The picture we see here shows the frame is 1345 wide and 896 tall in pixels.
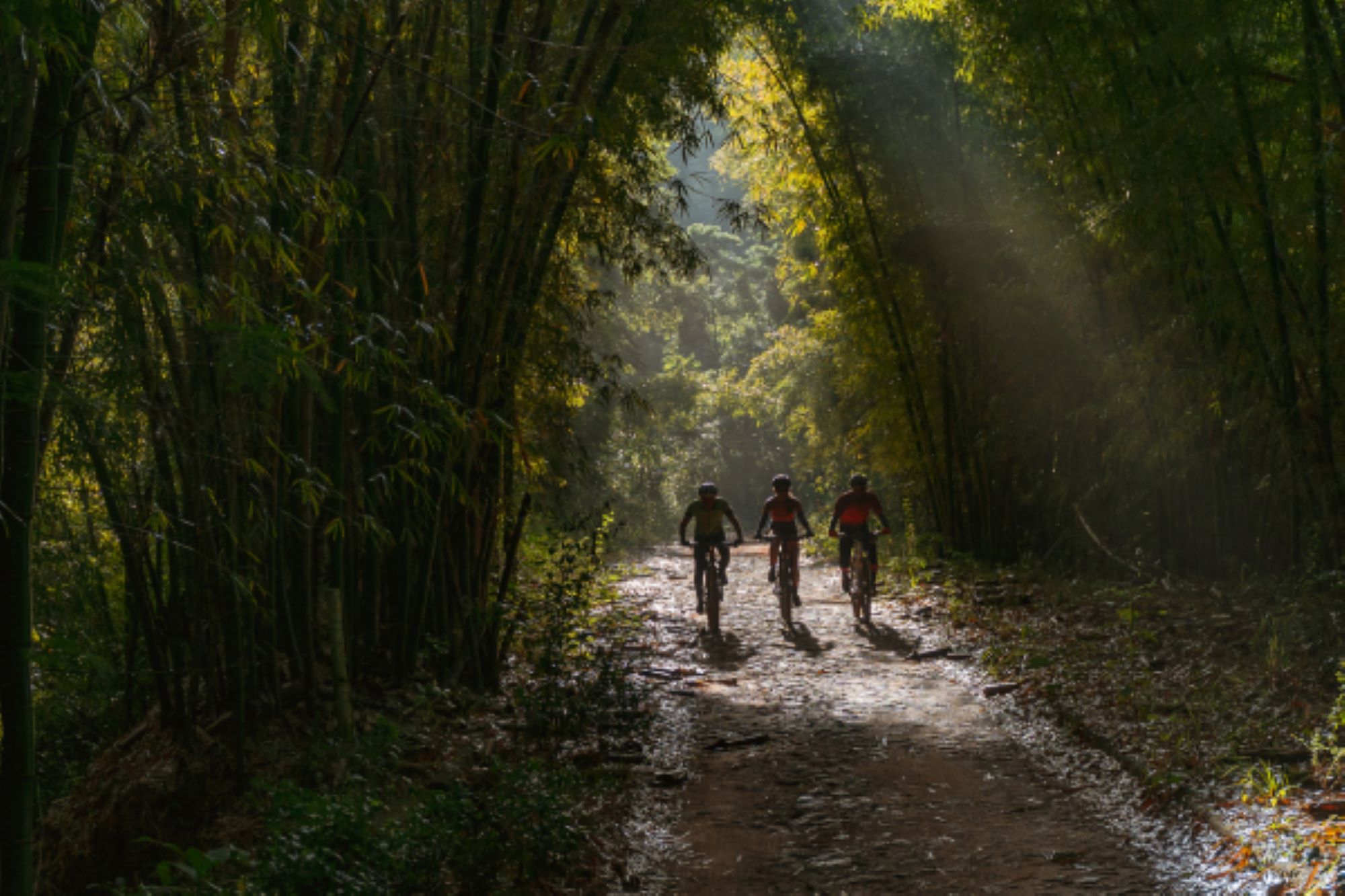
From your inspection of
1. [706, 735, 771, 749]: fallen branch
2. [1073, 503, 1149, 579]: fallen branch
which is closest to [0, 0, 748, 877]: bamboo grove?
[706, 735, 771, 749]: fallen branch

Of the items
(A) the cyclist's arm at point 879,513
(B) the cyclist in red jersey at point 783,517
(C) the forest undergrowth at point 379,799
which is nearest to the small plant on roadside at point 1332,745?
(C) the forest undergrowth at point 379,799

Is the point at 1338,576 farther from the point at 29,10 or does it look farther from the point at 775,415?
the point at 775,415

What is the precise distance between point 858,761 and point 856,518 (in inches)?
174

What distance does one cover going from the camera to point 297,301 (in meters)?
4.52

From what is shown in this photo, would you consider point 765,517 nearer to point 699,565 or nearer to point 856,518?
point 699,565

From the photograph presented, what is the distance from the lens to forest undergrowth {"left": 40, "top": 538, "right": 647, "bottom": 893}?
3480mm

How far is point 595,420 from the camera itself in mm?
19703

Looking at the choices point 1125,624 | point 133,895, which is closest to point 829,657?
point 1125,624

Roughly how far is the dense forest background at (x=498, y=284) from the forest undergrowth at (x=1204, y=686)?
58 centimetres

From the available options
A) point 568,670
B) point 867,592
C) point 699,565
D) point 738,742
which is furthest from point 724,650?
point 738,742

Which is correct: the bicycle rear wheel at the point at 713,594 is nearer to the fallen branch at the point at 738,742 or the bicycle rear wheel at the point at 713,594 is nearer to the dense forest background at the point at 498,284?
the dense forest background at the point at 498,284

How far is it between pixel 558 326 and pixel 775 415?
38.8ft

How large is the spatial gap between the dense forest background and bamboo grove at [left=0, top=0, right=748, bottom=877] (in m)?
0.02

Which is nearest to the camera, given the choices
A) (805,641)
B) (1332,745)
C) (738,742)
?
(1332,745)
